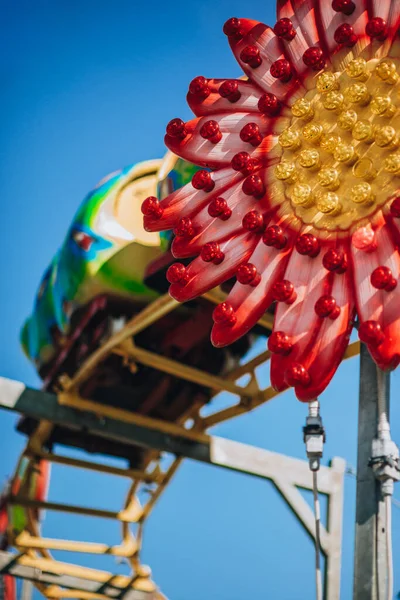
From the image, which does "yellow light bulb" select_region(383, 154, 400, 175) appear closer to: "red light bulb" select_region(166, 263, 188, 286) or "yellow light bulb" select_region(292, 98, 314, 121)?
"yellow light bulb" select_region(292, 98, 314, 121)

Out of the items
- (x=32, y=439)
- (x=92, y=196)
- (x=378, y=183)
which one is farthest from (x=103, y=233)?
(x=378, y=183)

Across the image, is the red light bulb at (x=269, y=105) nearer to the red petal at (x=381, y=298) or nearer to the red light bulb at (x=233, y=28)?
the red light bulb at (x=233, y=28)

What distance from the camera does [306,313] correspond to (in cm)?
516

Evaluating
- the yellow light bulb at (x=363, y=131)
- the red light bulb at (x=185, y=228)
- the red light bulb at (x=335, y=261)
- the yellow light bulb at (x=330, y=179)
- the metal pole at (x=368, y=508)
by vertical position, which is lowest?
the metal pole at (x=368, y=508)

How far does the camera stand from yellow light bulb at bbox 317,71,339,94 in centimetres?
560

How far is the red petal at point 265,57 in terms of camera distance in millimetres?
5887

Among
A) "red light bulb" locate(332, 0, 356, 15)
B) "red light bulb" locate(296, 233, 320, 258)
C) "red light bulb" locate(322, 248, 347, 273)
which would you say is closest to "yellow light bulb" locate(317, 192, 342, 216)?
"red light bulb" locate(296, 233, 320, 258)

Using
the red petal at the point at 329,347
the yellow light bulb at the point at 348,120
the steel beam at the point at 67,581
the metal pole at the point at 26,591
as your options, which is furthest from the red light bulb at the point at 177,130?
the metal pole at the point at 26,591

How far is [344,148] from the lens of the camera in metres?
5.38

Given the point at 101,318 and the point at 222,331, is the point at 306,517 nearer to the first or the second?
the point at 101,318

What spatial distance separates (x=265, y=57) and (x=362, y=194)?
4.16 ft

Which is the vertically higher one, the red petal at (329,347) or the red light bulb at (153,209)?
the red light bulb at (153,209)

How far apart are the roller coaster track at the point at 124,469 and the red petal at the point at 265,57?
12.2 ft

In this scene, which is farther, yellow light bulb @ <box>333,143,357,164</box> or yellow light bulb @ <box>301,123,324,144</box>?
yellow light bulb @ <box>301,123,324,144</box>
